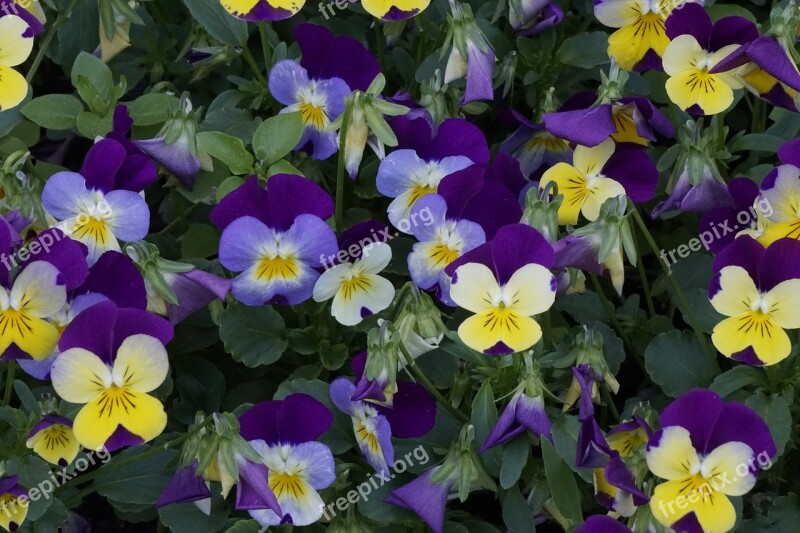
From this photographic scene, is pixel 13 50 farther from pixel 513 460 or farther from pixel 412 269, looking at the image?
pixel 513 460

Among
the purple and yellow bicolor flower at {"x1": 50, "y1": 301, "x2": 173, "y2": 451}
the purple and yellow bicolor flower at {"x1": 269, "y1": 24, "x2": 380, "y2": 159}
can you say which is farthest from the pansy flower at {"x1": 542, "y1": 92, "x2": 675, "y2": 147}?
the purple and yellow bicolor flower at {"x1": 50, "y1": 301, "x2": 173, "y2": 451}

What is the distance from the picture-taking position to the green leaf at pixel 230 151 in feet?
5.85

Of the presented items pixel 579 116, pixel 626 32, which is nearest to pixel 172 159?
pixel 579 116

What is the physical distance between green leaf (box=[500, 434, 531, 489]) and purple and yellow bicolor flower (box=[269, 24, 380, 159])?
2.06ft

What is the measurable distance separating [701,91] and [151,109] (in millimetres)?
912

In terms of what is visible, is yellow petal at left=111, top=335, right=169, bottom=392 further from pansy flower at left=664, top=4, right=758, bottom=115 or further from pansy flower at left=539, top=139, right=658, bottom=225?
pansy flower at left=664, top=4, right=758, bottom=115

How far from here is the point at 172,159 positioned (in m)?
1.79

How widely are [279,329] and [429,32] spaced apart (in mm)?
692

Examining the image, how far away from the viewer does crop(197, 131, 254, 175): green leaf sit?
Result: 5.85 feet

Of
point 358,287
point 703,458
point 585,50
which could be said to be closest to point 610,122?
point 585,50

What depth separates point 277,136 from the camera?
1789mm

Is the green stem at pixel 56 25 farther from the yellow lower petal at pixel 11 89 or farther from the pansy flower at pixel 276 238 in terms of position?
the pansy flower at pixel 276 238

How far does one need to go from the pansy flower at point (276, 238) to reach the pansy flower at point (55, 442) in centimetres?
31

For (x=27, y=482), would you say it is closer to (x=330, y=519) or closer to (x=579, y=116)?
(x=330, y=519)
